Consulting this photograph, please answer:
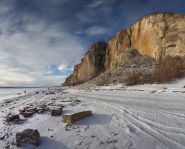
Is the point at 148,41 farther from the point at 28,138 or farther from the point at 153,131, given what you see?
the point at 28,138

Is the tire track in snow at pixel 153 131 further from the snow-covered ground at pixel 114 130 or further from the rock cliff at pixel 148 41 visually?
the rock cliff at pixel 148 41

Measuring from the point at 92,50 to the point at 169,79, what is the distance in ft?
178

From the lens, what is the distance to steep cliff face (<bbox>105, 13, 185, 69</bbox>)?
36106 mm

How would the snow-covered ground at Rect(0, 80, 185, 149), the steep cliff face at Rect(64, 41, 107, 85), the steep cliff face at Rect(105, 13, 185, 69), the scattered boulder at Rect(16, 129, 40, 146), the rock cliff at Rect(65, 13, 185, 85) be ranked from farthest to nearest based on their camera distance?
the steep cliff face at Rect(64, 41, 107, 85) → the rock cliff at Rect(65, 13, 185, 85) → the steep cliff face at Rect(105, 13, 185, 69) → the scattered boulder at Rect(16, 129, 40, 146) → the snow-covered ground at Rect(0, 80, 185, 149)

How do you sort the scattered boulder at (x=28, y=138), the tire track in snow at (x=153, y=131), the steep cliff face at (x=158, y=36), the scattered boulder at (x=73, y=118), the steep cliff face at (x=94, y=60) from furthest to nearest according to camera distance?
1. the steep cliff face at (x=94, y=60)
2. the steep cliff face at (x=158, y=36)
3. the scattered boulder at (x=73, y=118)
4. the scattered boulder at (x=28, y=138)
5. the tire track in snow at (x=153, y=131)

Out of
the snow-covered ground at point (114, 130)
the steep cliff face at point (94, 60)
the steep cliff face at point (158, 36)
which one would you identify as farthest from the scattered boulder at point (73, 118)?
the steep cliff face at point (94, 60)

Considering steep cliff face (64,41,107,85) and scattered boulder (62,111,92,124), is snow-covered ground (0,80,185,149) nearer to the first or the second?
scattered boulder (62,111,92,124)

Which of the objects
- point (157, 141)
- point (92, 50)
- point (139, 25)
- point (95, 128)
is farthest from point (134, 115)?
point (92, 50)

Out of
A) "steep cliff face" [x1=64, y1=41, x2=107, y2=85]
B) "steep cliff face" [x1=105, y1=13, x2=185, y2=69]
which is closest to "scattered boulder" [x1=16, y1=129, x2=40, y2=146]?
"steep cliff face" [x1=105, y1=13, x2=185, y2=69]

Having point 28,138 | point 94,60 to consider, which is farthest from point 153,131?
point 94,60

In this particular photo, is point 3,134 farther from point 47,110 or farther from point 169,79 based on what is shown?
point 169,79

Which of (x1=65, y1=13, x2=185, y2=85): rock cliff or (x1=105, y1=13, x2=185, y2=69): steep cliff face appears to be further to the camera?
(x1=65, y1=13, x2=185, y2=85): rock cliff

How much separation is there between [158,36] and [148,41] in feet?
12.2

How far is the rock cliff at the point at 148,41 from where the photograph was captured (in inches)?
1444
